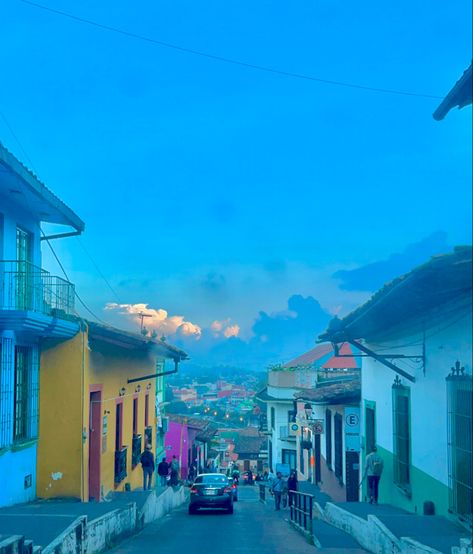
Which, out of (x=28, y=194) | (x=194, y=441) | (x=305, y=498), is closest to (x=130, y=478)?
(x=305, y=498)

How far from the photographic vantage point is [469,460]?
9.12 meters

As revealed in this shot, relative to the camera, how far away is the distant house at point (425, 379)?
591cm

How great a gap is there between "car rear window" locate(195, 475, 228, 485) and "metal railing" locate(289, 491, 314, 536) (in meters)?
4.18

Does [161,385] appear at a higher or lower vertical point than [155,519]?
higher

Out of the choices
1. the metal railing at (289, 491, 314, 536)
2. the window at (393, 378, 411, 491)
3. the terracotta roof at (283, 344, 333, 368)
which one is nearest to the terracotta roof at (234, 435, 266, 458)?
the terracotta roof at (283, 344, 333, 368)

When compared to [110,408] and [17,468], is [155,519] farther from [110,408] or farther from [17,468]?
[17,468]

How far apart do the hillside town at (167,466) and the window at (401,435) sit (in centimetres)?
4

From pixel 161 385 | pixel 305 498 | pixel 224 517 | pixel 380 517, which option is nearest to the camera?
pixel 380 517

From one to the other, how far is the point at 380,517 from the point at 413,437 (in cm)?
154

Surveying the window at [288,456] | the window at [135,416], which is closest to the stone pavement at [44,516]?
the window at [135,416]

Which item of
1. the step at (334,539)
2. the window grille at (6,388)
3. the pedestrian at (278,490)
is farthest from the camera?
the pedestrian at (278,490)

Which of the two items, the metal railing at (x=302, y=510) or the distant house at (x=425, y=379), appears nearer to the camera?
the distant house at (x=425, y=379)

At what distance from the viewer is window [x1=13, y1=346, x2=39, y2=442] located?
585 inches

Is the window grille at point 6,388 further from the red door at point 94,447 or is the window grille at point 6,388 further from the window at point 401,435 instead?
the window at point 401,435
